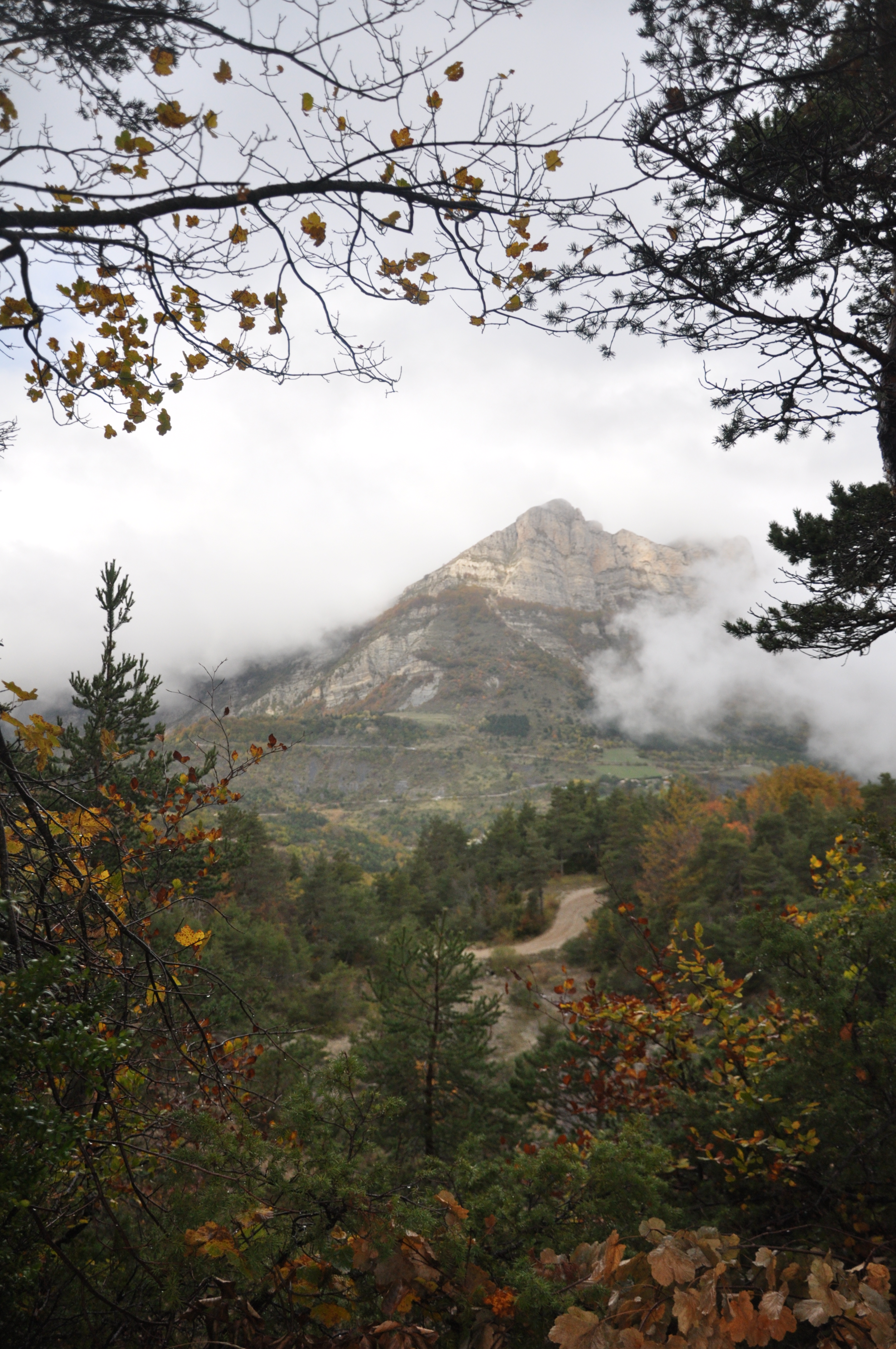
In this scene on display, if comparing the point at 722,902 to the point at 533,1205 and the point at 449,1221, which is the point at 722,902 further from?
the point at 449,1221

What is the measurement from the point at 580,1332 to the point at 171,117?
12.4 ft

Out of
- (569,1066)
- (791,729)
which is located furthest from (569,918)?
(791,729)

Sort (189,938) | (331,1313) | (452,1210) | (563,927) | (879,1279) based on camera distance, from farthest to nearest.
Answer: (563,927) → (189,938) → (452,1210) → (331,1313) → (879,1279)

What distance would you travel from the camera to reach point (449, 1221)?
208 cm

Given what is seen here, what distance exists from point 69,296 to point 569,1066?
31.0 ft

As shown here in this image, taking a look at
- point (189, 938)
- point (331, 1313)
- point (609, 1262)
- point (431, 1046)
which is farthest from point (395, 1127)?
point (609, 1262)

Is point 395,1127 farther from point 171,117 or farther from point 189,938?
point 171,117

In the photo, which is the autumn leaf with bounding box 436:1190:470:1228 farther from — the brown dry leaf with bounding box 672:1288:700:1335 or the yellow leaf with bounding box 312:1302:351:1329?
the brown dry leaf with bounding box 672:1288:700:1335

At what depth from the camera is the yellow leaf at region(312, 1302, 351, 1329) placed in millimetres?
1604

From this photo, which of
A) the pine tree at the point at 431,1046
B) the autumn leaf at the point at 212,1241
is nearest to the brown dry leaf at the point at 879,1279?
the autumn leaf at the point at 212,1241

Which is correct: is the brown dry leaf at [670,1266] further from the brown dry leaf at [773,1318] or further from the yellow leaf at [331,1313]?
the yellow leaf at [331,1313]

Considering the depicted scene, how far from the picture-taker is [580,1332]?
52.4 inches

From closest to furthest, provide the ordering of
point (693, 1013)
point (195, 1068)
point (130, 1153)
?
point (195, 1068) → point (130, 1153) → point (693, 1013)

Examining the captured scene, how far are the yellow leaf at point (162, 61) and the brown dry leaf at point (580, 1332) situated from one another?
397cm
